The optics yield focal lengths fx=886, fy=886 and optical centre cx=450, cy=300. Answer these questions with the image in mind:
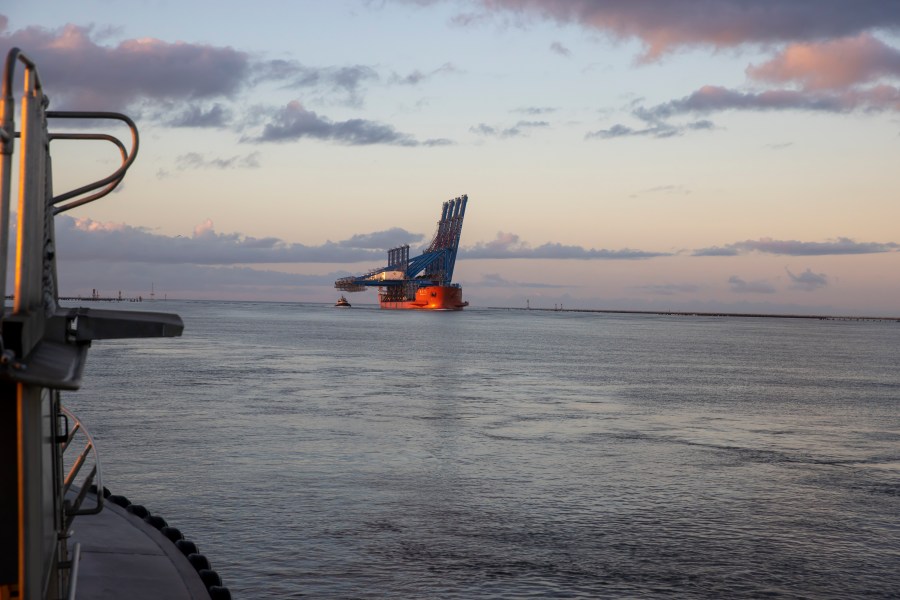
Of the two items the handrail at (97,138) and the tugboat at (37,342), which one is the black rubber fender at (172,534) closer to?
the tugboat at (37,342)

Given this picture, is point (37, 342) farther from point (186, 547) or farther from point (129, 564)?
point (186, 547)

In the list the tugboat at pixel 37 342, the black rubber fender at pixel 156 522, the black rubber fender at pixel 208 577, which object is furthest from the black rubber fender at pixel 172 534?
the tugboat at pixel 37 342

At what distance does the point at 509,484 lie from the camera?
21.6 meters

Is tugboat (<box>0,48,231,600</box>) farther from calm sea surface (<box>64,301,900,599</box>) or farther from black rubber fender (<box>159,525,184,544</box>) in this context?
calm sea surface (<box>64,301,900,599</box>)

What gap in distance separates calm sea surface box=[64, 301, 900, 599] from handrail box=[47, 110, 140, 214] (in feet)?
28.6

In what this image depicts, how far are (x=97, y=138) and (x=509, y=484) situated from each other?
649 inches

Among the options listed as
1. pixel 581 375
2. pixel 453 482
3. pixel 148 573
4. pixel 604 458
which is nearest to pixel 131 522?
pixel 148 573

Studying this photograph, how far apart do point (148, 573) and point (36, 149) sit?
6.20 metres

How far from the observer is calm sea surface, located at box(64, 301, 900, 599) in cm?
1471

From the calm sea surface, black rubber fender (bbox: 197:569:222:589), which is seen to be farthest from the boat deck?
the calm sea surface

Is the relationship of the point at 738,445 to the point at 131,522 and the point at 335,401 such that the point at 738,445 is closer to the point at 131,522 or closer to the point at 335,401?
the point at 335,401

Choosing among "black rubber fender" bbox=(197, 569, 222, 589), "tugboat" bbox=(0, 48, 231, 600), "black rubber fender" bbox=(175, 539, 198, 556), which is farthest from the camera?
"black rubber fender" bbox=(175, 539, 198, 556)

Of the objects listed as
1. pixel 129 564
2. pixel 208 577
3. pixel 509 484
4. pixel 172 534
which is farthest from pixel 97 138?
pixel 509 484

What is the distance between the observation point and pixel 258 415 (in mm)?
33188
